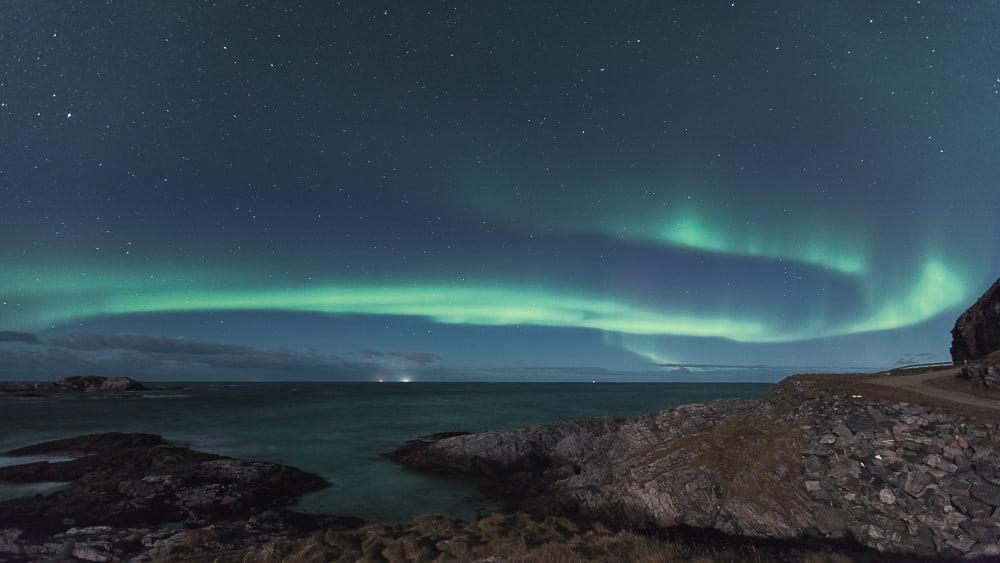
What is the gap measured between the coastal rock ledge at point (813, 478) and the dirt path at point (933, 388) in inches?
95.5

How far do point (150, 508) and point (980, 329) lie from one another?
5533 cm

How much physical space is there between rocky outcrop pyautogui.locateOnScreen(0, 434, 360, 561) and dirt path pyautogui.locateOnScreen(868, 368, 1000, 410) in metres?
28.2

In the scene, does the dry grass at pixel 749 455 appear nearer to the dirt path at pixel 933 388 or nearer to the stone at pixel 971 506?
the stone at pixel 971 506

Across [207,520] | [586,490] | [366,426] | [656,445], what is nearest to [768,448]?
[656,445]

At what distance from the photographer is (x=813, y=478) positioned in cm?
1836

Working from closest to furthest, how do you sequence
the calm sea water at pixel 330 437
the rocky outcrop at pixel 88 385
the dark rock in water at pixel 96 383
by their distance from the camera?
1. the calm sea water at pixel 330 437
2. the rocky outcrop at pixel 88 385
3. the dark rock in water at pixel 96 383

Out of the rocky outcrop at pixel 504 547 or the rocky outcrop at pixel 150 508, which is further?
the rocky outcrop at pixel 150 508

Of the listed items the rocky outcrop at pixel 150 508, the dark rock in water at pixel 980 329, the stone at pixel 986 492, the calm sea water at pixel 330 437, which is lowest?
the calm sea water at pixel 330 437

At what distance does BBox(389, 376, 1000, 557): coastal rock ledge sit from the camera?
15461 mm

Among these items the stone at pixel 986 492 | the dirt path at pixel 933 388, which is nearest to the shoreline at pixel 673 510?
the stone at pixel 986 492

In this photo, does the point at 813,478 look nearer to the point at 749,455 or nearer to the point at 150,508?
the point at 749,455

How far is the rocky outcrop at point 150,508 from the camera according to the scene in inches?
690

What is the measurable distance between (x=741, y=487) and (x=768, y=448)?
2.52 metres

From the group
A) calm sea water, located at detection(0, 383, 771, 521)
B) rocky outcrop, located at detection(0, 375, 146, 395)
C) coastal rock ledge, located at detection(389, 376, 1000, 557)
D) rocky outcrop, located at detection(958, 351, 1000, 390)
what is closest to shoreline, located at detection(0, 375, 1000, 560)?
→ coastal rock ledge, located at detection(389, 376, 1000, 557)
